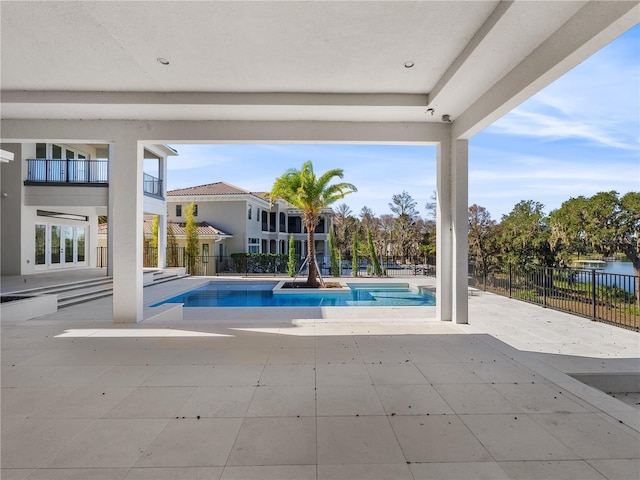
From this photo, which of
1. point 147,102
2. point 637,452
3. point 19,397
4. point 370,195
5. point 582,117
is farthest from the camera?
point 370,195

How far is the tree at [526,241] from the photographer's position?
1426cm

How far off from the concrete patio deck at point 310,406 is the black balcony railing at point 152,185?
37.5ft

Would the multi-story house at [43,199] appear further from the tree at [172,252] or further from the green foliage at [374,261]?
the green foliage at [374,261]

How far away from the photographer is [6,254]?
12445 mm

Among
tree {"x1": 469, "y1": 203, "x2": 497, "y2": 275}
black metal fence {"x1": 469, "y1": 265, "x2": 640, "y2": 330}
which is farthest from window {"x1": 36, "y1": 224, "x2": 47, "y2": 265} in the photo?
tree {"x1": 469, "y1": 203, "x2": 497, "y2": 275}

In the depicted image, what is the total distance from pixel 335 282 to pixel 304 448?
483 inches

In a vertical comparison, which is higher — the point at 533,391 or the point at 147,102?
the point at 147,102

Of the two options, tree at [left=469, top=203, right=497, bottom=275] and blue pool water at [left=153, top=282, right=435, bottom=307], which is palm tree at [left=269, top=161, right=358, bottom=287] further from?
tree at [left=469, top=203, right=497, bottom=275]

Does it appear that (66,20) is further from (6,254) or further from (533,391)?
(6,254)

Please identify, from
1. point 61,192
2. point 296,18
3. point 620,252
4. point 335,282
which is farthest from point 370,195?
point 296,18

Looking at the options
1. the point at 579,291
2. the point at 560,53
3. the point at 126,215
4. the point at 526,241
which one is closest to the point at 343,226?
the point at 526,241

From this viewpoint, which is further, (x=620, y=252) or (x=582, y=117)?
(x=582, y=117)

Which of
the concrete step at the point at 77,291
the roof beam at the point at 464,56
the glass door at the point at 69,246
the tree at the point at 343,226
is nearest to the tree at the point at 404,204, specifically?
the tree at the point at 343,226

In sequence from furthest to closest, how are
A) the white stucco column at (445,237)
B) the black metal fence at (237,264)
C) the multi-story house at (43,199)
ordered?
the black metal fence at (237,264) < the multi-story house at (43,199) < the white stucco column at (445,237)
